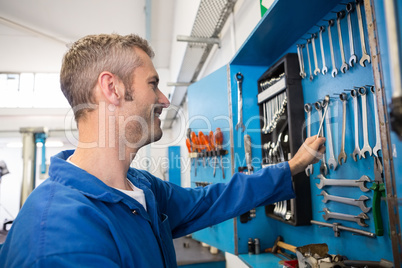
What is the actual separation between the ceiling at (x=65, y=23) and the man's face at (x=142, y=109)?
2.43 metres

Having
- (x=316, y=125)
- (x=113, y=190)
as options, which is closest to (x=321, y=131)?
(x=316, y=125)

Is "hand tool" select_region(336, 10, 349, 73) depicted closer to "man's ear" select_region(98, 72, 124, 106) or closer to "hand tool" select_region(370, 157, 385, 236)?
"hand tool" select_region(370, 157, 385, 236)

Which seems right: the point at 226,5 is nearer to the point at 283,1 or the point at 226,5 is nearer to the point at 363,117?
the point at 283,1

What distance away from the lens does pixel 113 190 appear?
0.79 metres

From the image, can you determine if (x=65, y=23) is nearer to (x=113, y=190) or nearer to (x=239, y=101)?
(x=239, y=101)

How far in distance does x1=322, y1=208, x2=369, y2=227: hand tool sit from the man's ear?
841mm

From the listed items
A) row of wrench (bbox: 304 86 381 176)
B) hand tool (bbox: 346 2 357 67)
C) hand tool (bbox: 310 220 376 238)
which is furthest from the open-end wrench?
hand tool (bbox: 310 220 376 238)

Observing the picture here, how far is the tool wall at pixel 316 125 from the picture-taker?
854 millimetres

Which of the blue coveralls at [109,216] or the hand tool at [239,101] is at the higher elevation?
the hand tool at [239,101]

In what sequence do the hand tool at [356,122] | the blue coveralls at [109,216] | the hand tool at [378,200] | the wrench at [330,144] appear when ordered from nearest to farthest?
the blue coveralls at [109,216] → the hand tool at [378,200] → the hand tool at [356,122] → the wrench at [330,144]

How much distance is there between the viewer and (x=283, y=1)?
91 centimetres

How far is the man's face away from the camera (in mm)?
898

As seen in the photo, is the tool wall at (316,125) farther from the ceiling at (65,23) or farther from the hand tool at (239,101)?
the ceiling at (65,23)

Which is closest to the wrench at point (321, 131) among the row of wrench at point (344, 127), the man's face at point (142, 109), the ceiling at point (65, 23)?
the row of wrench at point (344, 127)
